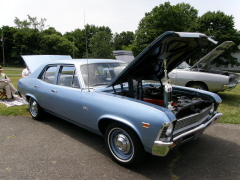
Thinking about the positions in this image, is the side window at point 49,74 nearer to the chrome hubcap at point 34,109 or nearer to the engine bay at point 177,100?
the chrome hubcap at point 34,109

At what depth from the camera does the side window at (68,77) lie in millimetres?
3651

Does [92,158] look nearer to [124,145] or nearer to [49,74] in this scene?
[124,145]

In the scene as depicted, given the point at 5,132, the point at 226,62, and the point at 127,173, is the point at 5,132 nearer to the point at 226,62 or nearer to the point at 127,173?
the point at 127,173

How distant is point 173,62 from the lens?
3.68m

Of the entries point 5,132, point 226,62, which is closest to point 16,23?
point 226,62

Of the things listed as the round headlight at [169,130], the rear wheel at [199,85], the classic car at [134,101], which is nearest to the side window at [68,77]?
the classic car at [134,101]

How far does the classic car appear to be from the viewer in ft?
8.05

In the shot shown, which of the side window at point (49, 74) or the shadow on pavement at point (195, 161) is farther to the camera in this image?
the side window at point (49, 74)

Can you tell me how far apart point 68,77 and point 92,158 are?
1671 mm

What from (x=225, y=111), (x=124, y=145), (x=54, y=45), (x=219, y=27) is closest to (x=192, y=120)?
(x=124, y=145)

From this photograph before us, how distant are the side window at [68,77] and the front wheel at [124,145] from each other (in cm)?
120

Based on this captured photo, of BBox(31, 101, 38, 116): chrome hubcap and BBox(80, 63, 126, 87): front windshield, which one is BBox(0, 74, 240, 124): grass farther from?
BBox(80, 63, 126, 87): front windshield

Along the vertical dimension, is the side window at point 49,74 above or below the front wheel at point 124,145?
above

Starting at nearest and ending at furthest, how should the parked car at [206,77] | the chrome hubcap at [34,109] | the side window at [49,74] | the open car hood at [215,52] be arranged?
the side window at [49,74] < the chrome hubcap at [34,109] < the open car hood at [215,52] < the parked car at [206,77]
